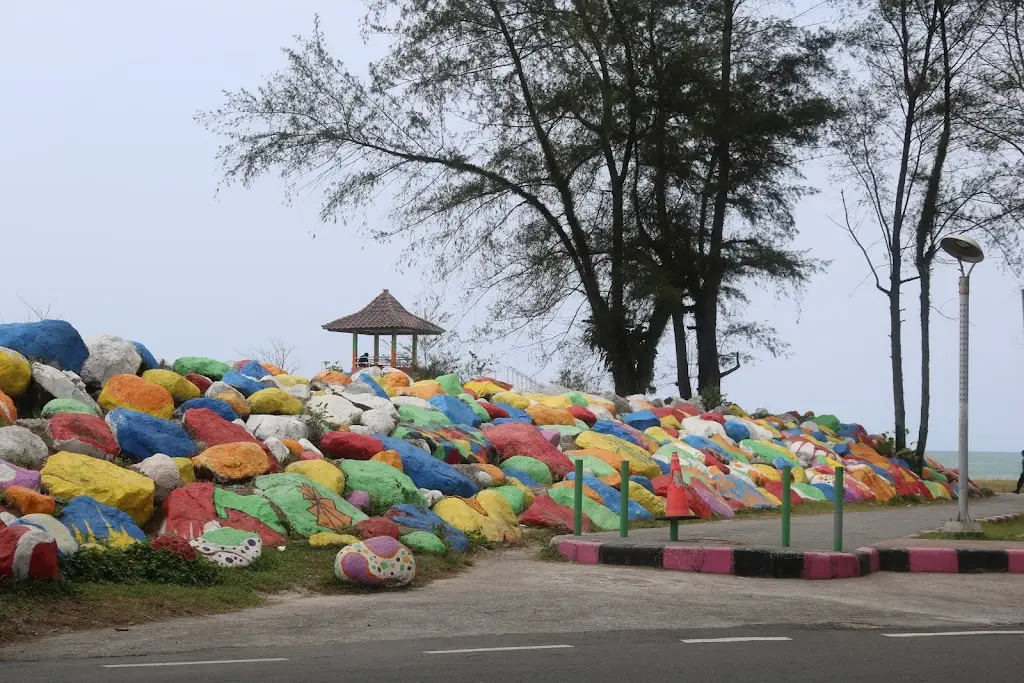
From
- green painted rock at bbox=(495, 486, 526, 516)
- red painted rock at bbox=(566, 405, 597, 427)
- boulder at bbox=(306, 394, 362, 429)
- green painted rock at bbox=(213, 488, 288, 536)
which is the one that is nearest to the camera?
green painted rock at bbox=(213, 488, 288, 536)

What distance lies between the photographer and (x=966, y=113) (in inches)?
1086

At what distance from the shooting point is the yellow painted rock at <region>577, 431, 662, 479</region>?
16703mm

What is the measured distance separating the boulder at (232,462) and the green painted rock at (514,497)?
301cm

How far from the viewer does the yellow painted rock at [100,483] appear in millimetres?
9977

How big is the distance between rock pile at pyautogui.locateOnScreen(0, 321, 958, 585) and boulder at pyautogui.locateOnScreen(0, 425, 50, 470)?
2 centimetres

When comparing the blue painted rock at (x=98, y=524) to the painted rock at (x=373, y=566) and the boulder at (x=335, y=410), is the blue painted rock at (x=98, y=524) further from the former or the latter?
the boulder at (x=335, y=410)

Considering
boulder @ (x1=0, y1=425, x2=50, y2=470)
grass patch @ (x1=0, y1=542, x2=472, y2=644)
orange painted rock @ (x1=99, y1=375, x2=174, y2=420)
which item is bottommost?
grass patch @ (x1=0, y1=542, x2=472, y2=644)

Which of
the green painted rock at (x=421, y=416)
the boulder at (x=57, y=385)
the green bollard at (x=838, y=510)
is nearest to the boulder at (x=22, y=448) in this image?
the boulder at (x=57, y=385)

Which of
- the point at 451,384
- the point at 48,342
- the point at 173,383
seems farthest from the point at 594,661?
the point at 451,384

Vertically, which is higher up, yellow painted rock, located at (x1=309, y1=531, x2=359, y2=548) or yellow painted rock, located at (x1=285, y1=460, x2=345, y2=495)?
yellow painted rock, located at (x1=285, y1=460, x2=345, y2=495)

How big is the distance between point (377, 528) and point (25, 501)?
117 inches

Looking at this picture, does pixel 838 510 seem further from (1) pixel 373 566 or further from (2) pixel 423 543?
(1) pixel 373 566

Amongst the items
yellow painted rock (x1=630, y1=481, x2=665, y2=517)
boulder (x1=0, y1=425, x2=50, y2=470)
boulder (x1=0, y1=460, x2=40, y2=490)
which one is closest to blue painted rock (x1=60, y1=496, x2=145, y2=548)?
boulder (x1=0, y1=460, x2=40, y2=490)

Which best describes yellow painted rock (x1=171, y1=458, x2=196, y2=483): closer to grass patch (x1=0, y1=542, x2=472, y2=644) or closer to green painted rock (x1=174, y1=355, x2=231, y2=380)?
grass patch (x1=0, y1=542, x2=472, y2=644)
